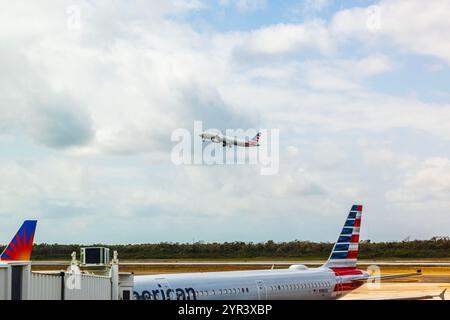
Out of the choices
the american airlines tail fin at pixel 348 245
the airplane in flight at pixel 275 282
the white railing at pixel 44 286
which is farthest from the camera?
the american airlines tail fin at pixel 348 245

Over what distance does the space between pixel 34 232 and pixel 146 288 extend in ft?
64.4

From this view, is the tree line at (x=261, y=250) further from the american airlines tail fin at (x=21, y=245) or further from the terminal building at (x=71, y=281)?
the terminal building at (x=71, y=281)

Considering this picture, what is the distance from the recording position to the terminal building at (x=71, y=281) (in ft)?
70.8

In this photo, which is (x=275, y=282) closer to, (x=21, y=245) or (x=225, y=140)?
(x=21, y=245)

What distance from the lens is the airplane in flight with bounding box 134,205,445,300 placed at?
35312mm

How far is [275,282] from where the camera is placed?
144 ft

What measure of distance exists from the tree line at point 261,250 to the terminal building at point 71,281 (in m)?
114

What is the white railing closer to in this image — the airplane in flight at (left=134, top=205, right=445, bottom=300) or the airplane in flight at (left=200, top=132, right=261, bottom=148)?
the airplane in flight at (left=134, top=205, right=445, bottom=300)

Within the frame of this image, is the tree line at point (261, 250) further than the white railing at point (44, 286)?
Yes

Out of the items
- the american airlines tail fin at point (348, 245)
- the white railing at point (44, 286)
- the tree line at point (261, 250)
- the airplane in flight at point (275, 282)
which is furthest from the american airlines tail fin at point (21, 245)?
the tree line at point (261, 250)

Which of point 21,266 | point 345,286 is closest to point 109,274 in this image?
point 21,266

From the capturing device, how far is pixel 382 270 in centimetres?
10344

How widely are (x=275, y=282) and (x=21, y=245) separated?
1924cm
